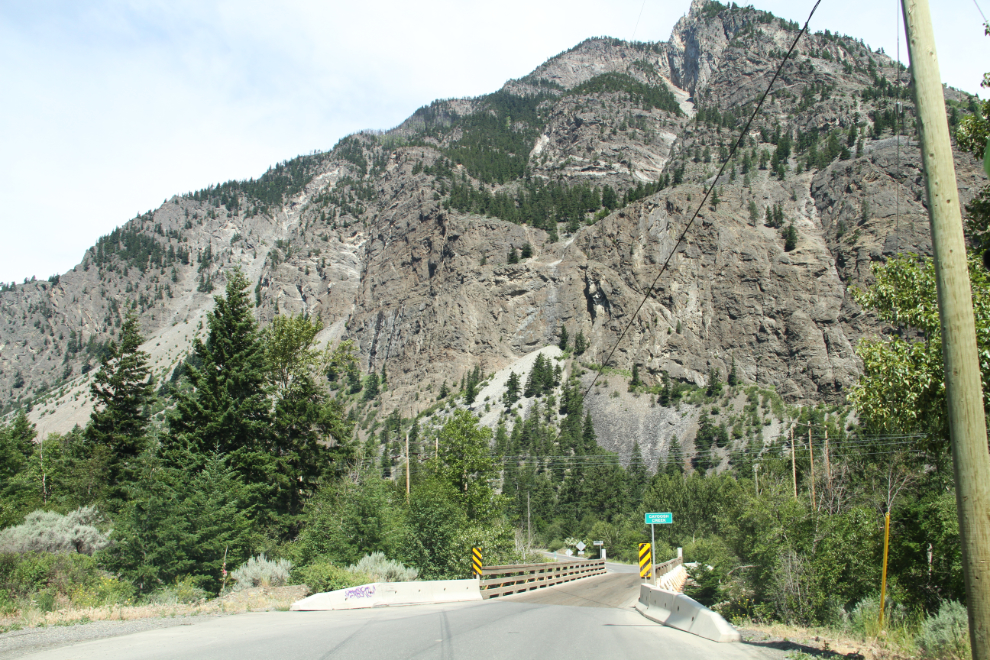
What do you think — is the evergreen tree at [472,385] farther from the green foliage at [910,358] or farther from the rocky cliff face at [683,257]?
the green foliage at [910,358]

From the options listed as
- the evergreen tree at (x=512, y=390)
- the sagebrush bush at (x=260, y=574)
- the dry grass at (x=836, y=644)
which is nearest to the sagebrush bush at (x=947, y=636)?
the dry grass at (x=836, y=644)

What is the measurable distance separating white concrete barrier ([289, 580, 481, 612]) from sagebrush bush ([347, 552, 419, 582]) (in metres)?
1.66

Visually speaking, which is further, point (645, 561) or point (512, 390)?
point (512, 390)

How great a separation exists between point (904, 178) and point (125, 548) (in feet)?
448

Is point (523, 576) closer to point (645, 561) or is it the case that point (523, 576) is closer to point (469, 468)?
point (645, 561)

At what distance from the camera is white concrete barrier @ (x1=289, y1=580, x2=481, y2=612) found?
50.5ft

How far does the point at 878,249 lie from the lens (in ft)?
359

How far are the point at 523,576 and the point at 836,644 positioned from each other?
17701mm

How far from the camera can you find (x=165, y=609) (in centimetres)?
1354

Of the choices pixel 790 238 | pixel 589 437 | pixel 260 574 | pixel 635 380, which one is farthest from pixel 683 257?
pixel 260 574

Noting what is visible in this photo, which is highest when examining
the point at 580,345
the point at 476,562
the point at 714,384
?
the point at 580,345

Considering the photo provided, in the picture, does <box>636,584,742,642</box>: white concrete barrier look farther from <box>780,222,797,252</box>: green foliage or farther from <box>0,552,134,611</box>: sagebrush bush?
<box>780,222,797,252</box>: green foliage

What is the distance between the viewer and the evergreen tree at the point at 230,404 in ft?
Result: 83.7

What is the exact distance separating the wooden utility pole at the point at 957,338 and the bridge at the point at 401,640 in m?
5.05
